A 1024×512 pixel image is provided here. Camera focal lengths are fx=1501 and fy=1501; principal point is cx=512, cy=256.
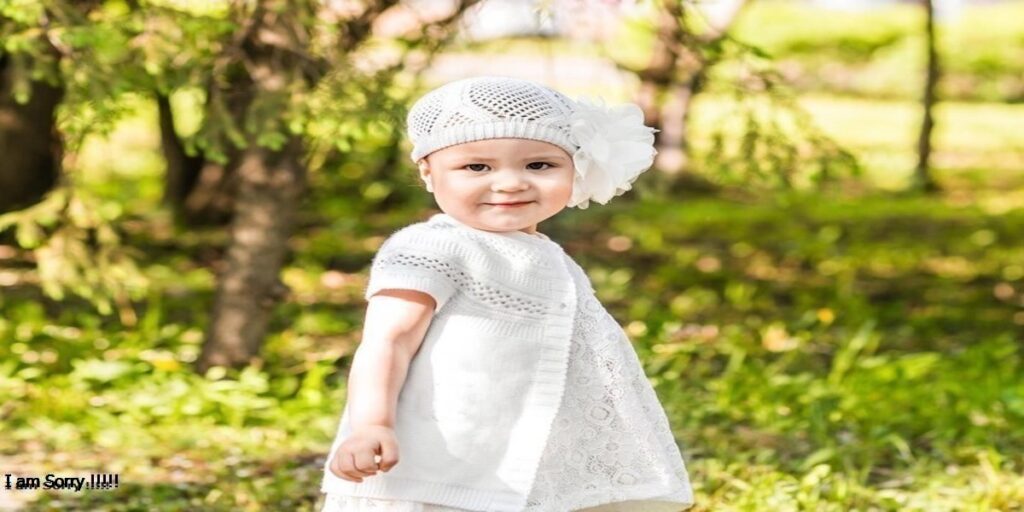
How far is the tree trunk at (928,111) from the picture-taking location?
9398mm

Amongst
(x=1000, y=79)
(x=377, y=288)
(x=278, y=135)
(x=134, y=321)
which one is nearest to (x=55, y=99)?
(x=134, y=321)

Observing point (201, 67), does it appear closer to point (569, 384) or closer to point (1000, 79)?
point (569, 384)

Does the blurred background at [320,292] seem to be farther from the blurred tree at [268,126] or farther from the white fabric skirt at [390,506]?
the white fabric skirt at [390,506]

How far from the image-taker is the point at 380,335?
2.52 m

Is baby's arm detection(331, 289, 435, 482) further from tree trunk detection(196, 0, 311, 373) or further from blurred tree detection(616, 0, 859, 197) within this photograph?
tree trunk detection(196, 0, 311, 373)

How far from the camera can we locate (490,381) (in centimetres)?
261

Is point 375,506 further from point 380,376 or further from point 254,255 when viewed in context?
point 254,255

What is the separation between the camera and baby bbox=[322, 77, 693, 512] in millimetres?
2562

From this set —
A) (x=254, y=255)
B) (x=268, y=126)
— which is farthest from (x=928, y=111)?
(x=268, y=126)

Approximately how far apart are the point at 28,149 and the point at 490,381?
450 cm

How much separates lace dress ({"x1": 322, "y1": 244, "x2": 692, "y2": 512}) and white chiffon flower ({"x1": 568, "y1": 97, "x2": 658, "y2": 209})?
196 mm

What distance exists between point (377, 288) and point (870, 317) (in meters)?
4.72

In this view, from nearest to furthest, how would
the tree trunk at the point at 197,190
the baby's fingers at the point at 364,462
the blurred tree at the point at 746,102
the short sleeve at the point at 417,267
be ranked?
the baby's fingers at the point at 364,462 < the short sleeve at the point at 417,267 < the blurred tree at the point at 746,102 < the tree trunk at the point at 197,190

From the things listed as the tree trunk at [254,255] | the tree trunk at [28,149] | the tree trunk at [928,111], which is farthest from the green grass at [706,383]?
the tree trunk at [928,111]
